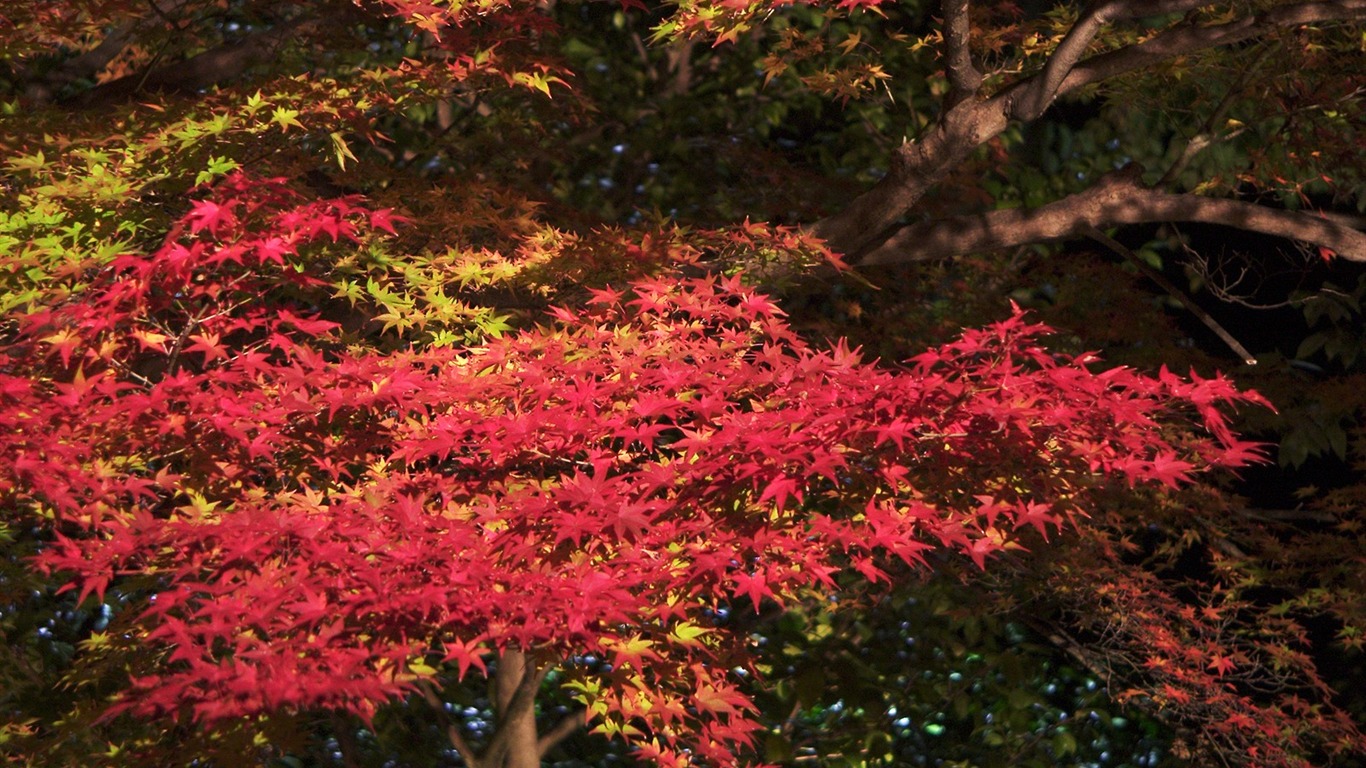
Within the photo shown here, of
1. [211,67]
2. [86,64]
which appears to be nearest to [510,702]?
[211,67]

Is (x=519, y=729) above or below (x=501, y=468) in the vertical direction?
below

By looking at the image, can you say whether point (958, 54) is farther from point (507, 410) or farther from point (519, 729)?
point (519, 729)

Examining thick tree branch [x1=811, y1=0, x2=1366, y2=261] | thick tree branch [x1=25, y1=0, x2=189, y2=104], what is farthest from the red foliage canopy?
thick tree branch [x1=25, y1=0, x2=189, y2=104]

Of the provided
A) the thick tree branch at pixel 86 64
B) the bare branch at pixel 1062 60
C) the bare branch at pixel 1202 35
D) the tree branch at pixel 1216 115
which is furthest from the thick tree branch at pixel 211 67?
the tree branch at pixel 1216 115

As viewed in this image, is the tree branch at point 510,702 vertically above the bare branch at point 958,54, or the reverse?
the bare branch at point 958,54

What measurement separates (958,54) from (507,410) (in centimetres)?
175

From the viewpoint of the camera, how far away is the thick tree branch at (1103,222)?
15.4 ft

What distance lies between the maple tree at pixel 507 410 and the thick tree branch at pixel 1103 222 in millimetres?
14

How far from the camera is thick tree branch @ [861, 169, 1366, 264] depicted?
15.4 feet

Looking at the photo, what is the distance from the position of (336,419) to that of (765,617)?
2.87 meters

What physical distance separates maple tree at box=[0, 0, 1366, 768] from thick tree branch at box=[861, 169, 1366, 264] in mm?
14

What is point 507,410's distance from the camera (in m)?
3.35

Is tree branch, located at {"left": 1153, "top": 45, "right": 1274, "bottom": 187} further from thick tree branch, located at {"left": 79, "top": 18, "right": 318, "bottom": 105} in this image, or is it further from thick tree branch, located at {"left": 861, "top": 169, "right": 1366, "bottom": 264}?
thick tree branch, located at {"left": 79, "top": 18, "right": 318, "bottom": 105}

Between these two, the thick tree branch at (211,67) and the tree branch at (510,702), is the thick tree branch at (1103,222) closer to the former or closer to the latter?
the tree branch at (510,702)
